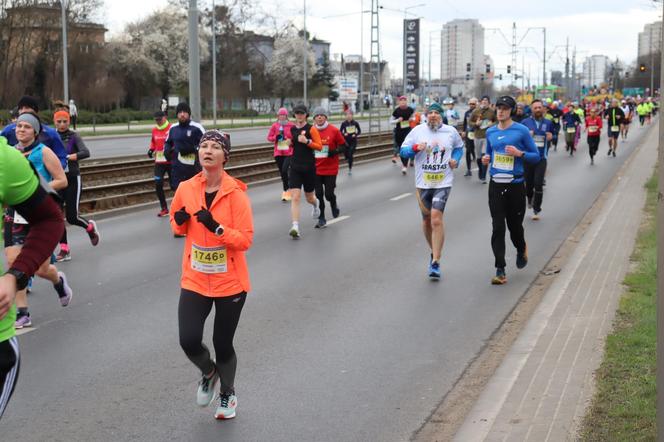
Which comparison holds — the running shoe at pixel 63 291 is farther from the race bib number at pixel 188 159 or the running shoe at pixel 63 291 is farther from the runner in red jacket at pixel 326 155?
the runner in red jacket at pixel 326 155

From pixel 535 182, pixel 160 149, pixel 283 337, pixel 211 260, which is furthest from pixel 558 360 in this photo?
pixel 160 149

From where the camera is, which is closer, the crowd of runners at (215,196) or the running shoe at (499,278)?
the crowd of runners at (215,196)

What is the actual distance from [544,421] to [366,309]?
12.4 ft

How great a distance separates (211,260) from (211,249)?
67 millimetres

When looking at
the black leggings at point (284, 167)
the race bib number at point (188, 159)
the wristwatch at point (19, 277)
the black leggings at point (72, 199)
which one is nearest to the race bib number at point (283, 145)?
the black leggings at point (284, 167)

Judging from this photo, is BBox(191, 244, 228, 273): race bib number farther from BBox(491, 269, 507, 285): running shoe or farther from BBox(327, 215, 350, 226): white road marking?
BBox(327, 215, 350, 226): white road marking

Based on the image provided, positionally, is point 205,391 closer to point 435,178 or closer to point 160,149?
point 435,178

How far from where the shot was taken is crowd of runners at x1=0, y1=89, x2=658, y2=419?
11.2ft

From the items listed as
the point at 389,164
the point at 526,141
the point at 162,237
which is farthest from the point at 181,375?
the point at 389,164

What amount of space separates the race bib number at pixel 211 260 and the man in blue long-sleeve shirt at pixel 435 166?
17.0 feet

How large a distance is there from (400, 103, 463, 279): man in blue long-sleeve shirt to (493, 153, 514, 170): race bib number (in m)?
0.43

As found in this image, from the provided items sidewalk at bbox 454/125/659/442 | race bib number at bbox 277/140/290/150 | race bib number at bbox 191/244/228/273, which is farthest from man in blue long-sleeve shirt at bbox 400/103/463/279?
race bib number at bbox 277/140/290/150

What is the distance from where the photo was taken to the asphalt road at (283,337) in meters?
5.66

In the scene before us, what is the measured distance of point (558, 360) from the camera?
6.63 meters
